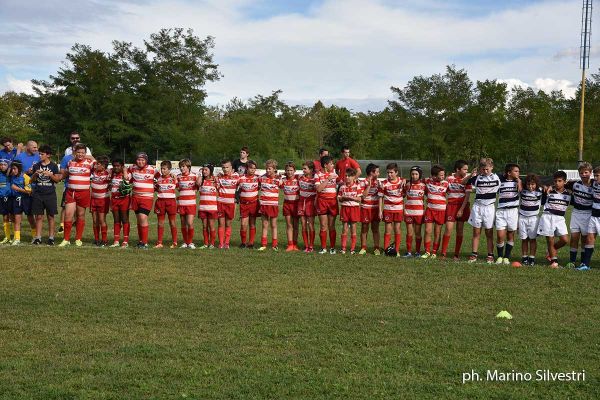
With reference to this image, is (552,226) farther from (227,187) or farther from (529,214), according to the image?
(227,187)

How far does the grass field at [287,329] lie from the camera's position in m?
5.14

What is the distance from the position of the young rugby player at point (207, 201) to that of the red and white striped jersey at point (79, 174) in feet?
7.27

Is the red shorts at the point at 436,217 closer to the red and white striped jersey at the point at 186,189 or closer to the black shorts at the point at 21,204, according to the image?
the red and white striped jersey at the point at 186,189

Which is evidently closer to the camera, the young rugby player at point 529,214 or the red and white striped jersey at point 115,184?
the young rugby player at point 529,214

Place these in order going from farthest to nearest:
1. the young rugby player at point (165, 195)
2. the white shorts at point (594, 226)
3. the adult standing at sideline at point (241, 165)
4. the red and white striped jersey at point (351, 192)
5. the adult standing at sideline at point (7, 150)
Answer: the adult standing at sideline at point (7, 150) < the adult standing at sideline at point (241, 165) < the young rugby player at point (165, 195) < the red and white striped jersey at point (351, 192) < the white shorts at point (594, 226)

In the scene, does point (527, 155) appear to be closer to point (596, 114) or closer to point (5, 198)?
point (596, 114)

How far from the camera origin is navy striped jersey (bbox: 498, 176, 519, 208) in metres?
11.2

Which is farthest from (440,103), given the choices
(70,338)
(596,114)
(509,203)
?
(70,338)

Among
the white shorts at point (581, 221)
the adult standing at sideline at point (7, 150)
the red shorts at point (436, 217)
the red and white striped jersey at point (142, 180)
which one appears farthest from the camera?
the adult standing at sideline at point (7, 150)

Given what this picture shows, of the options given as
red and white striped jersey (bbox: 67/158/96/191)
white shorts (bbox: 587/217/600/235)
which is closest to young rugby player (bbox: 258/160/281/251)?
red and white striped jersey (bbox: 67/158/96/191)

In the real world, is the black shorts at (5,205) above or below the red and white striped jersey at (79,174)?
below

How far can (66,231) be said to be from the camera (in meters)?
12.4

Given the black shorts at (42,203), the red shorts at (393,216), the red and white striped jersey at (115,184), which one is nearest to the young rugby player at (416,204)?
the red shorts at (393,216)

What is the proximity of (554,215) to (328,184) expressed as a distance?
4.08m
